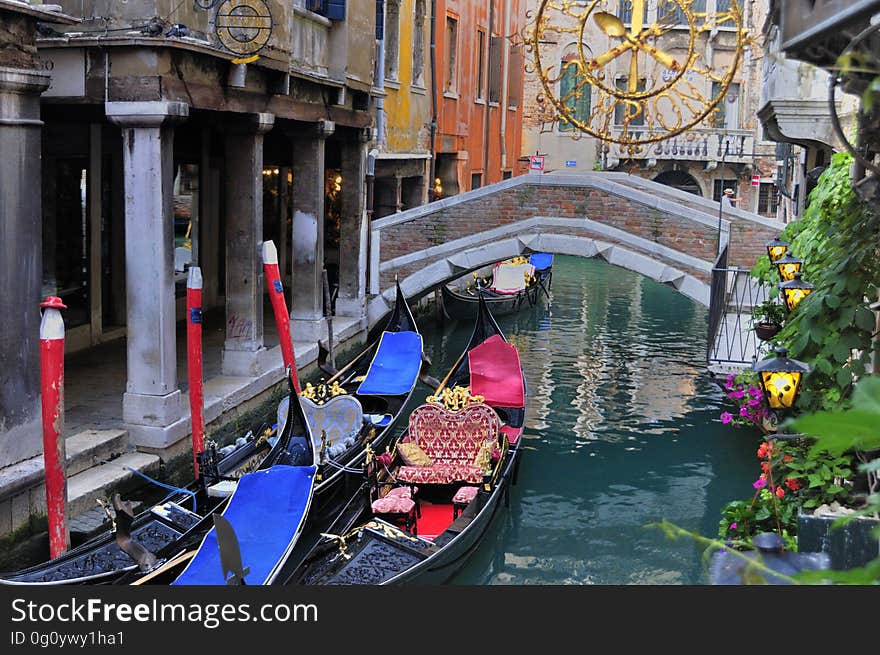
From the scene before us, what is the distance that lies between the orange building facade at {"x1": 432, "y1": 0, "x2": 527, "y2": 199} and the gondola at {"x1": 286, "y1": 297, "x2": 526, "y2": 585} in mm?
7607

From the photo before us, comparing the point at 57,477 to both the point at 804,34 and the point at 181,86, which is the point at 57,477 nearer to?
the point at 181,86

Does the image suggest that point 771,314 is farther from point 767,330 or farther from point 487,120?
point 487,120

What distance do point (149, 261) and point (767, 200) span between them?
1618 cm

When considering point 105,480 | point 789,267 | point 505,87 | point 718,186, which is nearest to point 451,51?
point 505,87

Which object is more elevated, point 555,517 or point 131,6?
point 131,6

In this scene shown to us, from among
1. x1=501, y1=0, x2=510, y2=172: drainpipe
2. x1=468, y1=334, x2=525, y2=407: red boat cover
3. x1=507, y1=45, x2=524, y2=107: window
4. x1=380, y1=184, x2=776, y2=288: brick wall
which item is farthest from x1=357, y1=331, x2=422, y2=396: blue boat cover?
x1=507, y1=45, x2=524, y2=107: window

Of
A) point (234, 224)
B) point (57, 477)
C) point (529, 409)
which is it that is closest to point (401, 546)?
point (57, 477)

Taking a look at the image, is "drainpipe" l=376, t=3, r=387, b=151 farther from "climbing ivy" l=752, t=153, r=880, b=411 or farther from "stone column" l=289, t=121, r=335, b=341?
"climbing ivy" l=752, t=153, r=880, b=411

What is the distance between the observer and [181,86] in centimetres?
624

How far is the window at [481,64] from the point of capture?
15742mm

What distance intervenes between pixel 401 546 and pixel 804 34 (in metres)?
2.84

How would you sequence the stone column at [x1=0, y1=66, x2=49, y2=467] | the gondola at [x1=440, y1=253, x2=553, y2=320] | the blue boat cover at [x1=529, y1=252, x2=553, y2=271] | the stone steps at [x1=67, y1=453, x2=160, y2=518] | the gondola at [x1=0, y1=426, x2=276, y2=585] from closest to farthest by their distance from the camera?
the gondola at [x1=0, y1=426, x2=276, y2=585] < the stone column at [x1=0, y1=66, x2=49, y2=467] < the stone steps at [x1=67, y1=453, x2=160, y2=518] < the gondola at [x1=440, y1=253, x2=553, y2=320] < the blue boat cover at [x1=529, y1=252, x2=553, y2=271]

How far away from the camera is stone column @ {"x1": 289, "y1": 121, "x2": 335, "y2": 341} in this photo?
9.02 m

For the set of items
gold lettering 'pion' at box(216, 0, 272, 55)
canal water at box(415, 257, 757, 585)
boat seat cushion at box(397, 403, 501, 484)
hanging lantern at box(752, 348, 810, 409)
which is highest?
gold lettering 'pion' at box(216, 0, 272, 55)
